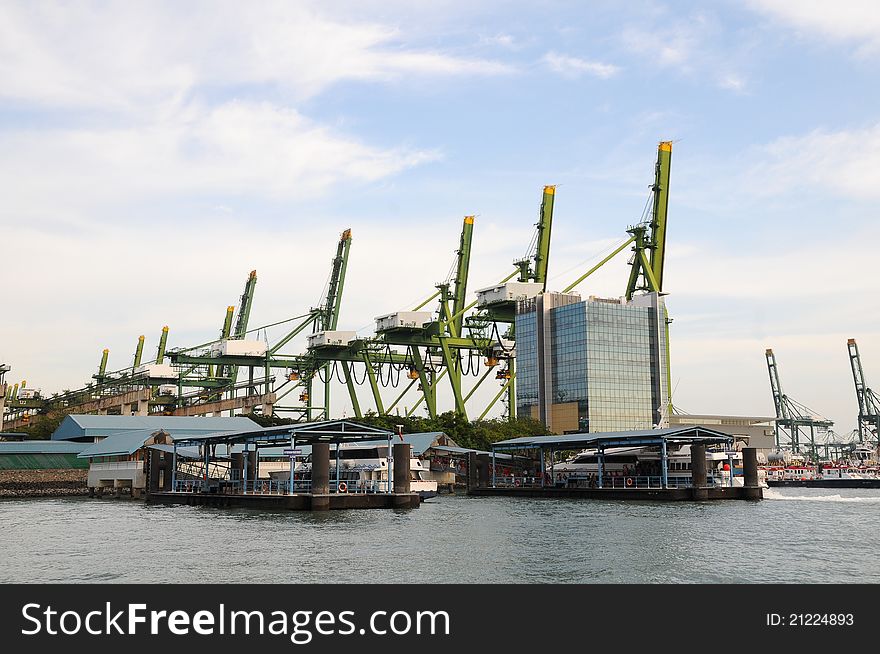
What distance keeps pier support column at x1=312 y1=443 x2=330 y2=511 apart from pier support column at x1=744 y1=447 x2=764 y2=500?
36.5 meters

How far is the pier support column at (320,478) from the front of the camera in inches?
2539

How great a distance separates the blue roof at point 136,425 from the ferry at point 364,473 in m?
23.6

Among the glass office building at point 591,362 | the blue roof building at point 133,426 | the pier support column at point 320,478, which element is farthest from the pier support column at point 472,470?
the glass office building at point 591,362

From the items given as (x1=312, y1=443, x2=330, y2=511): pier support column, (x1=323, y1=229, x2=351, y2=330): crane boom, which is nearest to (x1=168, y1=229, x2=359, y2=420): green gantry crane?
(x1=323, y1=229, x2=351, y2=330): crane boom

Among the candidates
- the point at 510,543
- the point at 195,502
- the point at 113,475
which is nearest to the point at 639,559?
the point at 510,543

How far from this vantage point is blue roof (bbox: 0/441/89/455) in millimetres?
103125

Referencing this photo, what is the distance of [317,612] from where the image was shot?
22.4 meters

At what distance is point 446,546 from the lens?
1651 inches

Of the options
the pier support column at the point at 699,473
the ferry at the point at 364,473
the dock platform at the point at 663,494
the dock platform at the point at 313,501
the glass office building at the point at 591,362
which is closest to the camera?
the dock platform at the point at 313,501

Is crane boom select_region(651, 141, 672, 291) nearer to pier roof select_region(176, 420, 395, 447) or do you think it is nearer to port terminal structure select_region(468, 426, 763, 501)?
port terminal structure select_region(468, 426, 763, 501)

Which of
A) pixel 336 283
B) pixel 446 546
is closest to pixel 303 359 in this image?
pixel 336 283

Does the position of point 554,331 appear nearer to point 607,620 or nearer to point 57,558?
point 57,558

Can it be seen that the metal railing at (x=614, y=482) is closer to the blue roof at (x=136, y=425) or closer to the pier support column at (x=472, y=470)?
the pier support column at (x=472, y=470)

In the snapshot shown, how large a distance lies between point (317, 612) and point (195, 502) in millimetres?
58034
